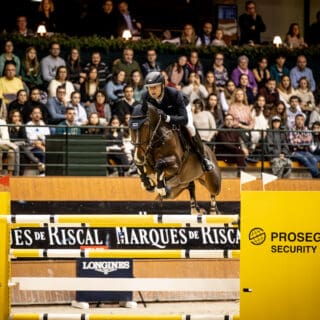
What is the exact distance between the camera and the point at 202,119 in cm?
1405

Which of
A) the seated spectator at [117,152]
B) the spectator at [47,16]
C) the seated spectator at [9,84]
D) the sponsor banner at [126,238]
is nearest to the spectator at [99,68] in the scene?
the seated spectator at [9,84]

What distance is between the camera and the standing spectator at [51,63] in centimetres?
1480

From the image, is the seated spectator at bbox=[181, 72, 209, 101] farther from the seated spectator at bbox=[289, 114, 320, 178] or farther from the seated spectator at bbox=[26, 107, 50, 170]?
the seated spectator at bbox=[26, 107, 50, 170]

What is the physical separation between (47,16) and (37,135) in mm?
3546

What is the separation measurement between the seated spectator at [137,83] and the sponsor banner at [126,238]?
3.06m

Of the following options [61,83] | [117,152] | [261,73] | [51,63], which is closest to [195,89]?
[261,73]

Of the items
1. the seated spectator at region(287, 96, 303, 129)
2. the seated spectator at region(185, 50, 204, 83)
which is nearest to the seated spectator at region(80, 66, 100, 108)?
the seated spectator at region(185, 50, 204, 83)

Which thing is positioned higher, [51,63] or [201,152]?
[51,63]

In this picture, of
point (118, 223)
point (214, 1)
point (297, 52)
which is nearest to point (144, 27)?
point (214, 1)

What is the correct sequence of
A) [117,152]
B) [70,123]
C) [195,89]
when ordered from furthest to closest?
1. [195,89]
2. [70,123]
3. [117,152]

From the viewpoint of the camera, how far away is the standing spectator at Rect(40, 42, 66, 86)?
48.6 feet

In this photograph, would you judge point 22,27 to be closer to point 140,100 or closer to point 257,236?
point 140,100

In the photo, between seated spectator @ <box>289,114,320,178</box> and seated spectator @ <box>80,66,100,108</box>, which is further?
seated spectator @ <box>80,66,100,108</box>

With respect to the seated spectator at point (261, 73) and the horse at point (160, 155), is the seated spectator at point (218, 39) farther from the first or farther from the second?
the horse at point (160, 155)
